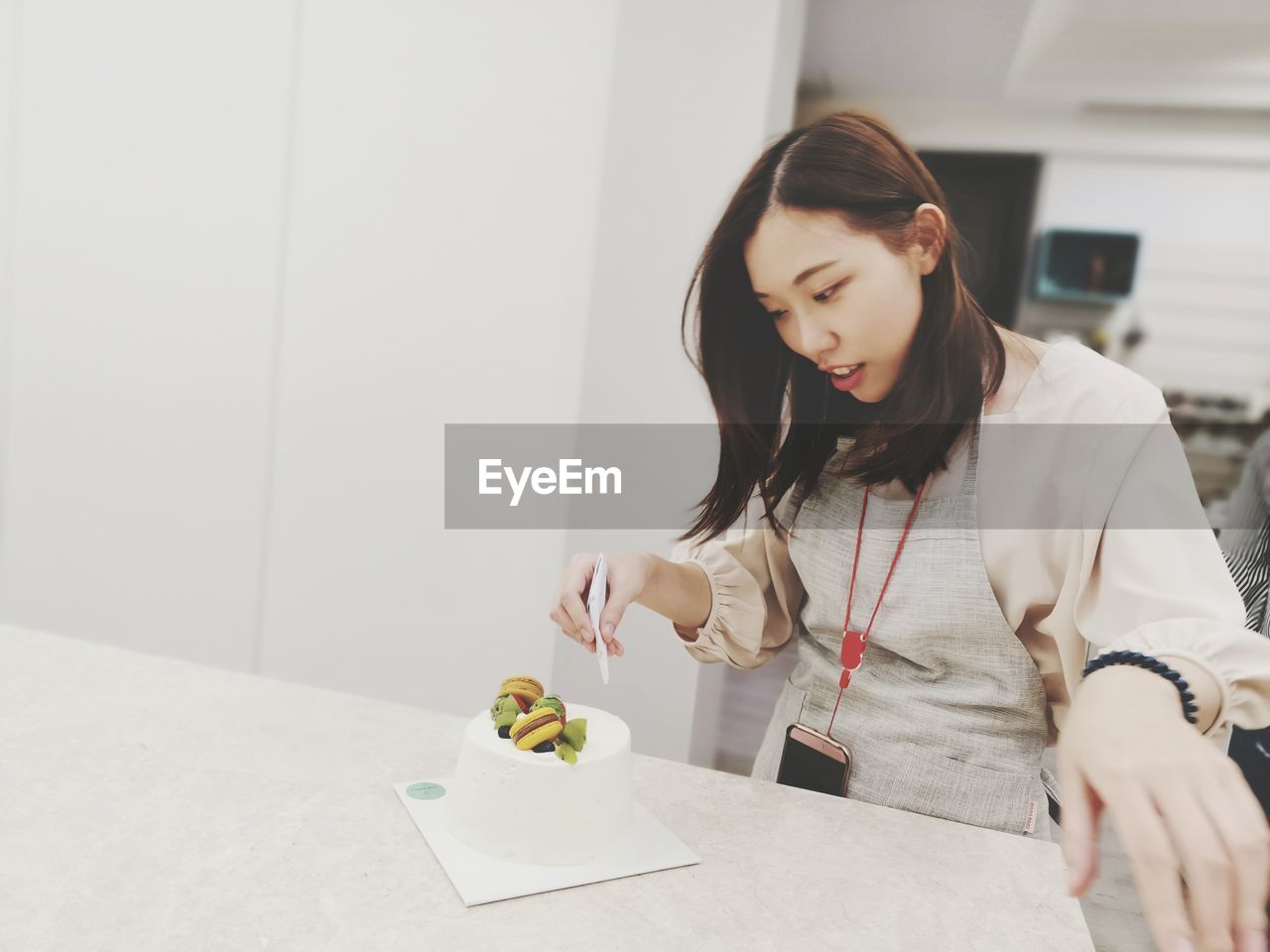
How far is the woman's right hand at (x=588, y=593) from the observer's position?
1.17 meters

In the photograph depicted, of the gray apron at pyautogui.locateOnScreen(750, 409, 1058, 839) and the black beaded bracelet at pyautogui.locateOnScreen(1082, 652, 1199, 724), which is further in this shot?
the gray apron at pyautogui.locateOnScreen(750, 409, 1058, 839)

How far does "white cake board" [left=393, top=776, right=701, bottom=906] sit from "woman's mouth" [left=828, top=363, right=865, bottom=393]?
0.67 m

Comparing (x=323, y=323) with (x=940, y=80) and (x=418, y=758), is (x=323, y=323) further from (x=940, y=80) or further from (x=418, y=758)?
(x=940, y=80)

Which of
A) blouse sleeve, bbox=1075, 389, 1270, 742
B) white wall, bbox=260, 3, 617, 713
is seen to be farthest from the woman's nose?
white wall, bbox=260, 3, 617, 713

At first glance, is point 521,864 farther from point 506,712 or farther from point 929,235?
point 929,235

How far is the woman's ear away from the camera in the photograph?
4.09 ft

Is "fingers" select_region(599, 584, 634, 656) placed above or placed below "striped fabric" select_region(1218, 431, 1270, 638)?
below

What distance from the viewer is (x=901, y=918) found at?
858mm

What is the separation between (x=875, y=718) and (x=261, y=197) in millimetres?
2171

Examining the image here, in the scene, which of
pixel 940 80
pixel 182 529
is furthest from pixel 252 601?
pixel 940 80

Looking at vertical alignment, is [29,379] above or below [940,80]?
below

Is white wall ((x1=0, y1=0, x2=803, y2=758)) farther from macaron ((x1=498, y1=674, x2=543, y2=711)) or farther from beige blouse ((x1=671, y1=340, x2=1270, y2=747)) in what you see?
macaron ((x1=498, y1=674, x2=543, y2=711))

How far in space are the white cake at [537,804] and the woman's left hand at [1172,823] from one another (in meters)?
0.43

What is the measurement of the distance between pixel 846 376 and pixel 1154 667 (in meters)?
0.62
